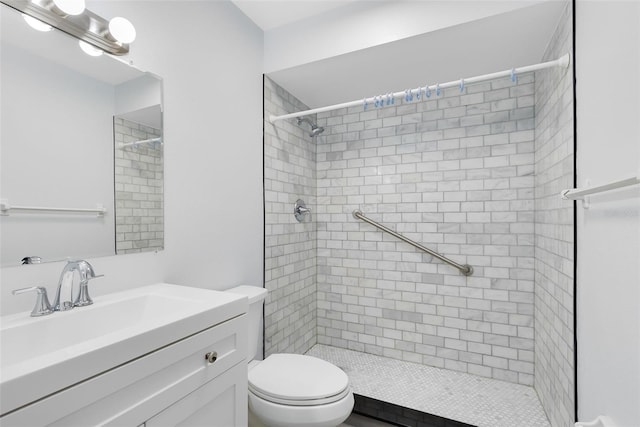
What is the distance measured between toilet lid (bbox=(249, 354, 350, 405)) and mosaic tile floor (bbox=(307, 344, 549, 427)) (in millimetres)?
637

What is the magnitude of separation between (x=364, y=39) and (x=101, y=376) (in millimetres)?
1990

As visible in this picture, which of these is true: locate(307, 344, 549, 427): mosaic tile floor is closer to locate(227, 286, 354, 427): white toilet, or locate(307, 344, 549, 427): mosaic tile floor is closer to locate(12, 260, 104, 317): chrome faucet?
locate(227, 286, 354, 427): white toilet

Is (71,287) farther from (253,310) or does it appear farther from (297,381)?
(297,381)

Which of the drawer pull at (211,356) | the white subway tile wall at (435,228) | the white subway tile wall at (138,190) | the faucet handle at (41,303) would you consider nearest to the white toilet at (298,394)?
the drawer pull at (211,356)

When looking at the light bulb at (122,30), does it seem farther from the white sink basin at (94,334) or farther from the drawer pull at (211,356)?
the drawer pull at (211,356)

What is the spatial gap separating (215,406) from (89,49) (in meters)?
1.45

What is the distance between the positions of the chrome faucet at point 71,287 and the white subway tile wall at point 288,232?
3.90 ft

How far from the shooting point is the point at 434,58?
6.54 feet

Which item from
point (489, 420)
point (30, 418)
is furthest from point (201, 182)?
point (489, 420)

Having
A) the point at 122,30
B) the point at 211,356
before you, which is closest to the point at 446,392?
the point at 211,356

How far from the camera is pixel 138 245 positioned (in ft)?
4.54

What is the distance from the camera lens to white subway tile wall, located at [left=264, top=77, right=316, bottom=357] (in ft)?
7.40

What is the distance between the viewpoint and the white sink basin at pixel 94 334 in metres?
0.66

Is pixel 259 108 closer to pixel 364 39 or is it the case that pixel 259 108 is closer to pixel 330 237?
pixel 364 39
